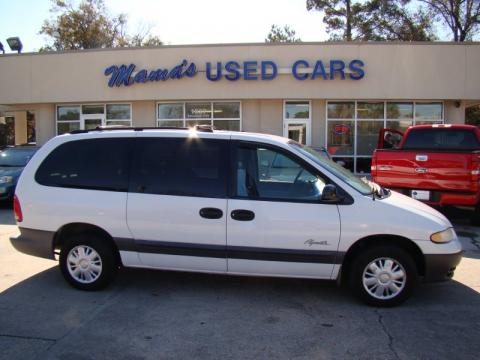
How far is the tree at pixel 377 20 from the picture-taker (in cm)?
3142

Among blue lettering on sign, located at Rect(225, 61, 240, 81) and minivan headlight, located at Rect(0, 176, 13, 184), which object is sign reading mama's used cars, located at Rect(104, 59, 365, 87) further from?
minivan headlight, located at Rect(0, 176, 13, 184)

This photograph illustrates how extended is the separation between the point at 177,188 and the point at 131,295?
4.16 ft

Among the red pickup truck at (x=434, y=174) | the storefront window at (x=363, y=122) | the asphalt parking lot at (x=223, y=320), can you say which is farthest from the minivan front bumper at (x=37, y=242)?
the storefront window at (x=363, y=122)

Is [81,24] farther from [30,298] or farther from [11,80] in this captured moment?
[30,298]

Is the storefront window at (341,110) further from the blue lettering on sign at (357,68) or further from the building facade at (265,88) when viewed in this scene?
the blue lettering on sign at (357,68)

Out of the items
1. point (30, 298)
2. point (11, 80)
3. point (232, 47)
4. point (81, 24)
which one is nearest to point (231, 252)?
point (30, 298)

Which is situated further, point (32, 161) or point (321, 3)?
point (321, 3)

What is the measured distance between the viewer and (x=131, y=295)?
4871 millimetres

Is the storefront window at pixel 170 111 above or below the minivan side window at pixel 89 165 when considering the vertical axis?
above

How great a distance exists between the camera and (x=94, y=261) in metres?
4.94

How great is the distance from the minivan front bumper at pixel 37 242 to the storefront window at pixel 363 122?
575 inches

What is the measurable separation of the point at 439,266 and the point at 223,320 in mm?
2157

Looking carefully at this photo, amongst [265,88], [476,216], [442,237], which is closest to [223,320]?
[442,237]

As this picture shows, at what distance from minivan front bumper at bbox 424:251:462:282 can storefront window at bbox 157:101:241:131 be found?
14.5 m
